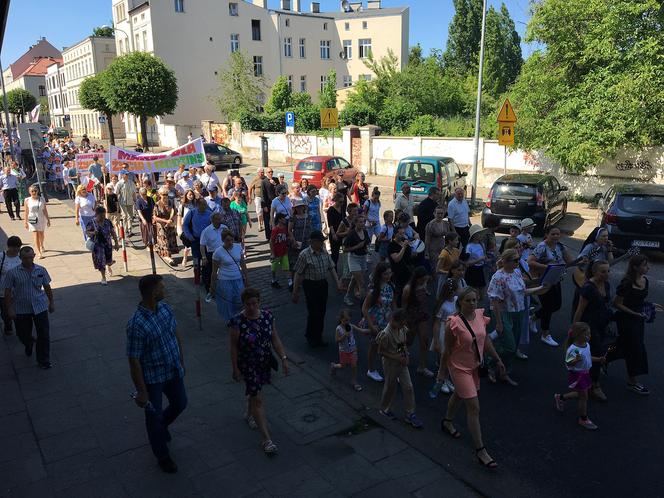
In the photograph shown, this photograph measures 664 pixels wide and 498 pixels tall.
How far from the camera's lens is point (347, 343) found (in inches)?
249

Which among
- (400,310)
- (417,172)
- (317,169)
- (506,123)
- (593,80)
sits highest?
(593,80)

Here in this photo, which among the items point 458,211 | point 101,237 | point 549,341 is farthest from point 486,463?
point 101,237

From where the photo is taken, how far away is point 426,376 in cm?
678

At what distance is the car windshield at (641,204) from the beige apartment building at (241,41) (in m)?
38.5

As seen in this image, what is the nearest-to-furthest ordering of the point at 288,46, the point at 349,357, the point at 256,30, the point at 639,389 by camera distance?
the point at 639,389 → the point at 349,357 → the point at 256,30 → the point at 288,46

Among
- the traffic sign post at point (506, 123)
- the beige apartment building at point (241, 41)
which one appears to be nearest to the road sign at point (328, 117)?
the traffic sign post at point (506, 123)

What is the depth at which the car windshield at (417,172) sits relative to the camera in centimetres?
1625

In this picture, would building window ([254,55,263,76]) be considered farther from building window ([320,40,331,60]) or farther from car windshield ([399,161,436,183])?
car windshield ([399,161,436,183])

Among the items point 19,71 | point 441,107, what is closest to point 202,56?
point 441,107

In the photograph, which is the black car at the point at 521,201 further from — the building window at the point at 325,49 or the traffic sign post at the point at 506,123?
the building window at the point at 325,49

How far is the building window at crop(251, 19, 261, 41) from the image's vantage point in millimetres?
53031

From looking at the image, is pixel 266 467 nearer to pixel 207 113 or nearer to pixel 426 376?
pixel 426 376

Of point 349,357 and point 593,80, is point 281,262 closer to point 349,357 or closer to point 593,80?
point 349,357

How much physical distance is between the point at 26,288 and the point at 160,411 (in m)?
3.20
